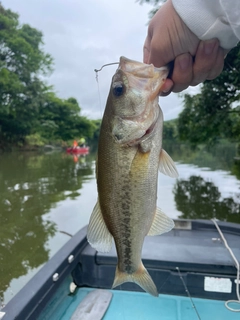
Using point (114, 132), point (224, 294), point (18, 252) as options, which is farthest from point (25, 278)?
point (114, 132)

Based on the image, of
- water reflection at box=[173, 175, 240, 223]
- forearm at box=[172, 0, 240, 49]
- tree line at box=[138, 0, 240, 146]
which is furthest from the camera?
water reflection at box=[173, 175, 240, 223]

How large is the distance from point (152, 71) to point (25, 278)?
3.55 metres

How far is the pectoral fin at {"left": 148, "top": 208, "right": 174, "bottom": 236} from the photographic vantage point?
4.53 feet

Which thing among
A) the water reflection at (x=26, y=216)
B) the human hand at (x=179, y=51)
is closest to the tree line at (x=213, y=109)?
the water reflection at (x=26, y=216)

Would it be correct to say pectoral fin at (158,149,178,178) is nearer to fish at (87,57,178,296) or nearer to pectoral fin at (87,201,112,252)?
fish at (87,57,178,296)

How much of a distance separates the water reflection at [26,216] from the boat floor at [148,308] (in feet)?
4.23

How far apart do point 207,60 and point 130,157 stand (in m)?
0.51

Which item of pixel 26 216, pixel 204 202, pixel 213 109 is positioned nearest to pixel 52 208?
pixel 26 216

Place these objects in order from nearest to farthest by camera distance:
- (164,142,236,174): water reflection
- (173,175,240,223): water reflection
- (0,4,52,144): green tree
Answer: (173,175,240,223): water reflection → (164,142,236,174): water reflection → (0,4,52,144): green tree

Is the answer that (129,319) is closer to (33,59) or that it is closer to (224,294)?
(224,294)

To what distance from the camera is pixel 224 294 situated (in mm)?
2678

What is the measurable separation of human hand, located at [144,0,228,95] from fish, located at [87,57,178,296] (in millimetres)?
63

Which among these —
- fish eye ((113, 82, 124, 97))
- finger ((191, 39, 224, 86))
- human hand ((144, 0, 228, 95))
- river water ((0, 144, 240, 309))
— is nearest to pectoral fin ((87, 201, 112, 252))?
fish eye ((113, 82, 124, 97))

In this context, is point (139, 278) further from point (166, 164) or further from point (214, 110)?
point (214, 110)
